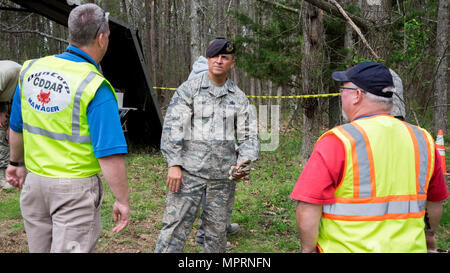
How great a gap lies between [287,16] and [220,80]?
301 inches

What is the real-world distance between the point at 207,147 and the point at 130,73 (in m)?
6.02

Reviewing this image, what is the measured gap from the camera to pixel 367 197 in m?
1.68

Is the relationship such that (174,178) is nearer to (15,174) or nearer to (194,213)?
(194,213)

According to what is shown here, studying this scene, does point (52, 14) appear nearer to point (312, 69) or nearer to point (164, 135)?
point (312, 69)

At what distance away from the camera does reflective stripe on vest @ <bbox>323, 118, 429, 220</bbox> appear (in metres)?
1.68

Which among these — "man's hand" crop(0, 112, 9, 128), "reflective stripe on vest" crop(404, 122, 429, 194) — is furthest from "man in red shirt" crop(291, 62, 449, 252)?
Answer: "man's hand" crop(0, 112, 9, 128)

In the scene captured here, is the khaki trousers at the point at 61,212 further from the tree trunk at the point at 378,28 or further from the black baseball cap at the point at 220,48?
the tree trunk at the point at 378,28

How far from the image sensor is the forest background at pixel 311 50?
14.5 feet

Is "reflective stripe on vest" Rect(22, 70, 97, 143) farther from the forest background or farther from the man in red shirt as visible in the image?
the forest background

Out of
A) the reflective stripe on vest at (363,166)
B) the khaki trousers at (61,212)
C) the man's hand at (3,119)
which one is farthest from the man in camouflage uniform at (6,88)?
the reflective stripe on vest at (363,166)

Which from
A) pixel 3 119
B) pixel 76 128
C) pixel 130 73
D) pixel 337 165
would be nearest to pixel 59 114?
pixel 76 128

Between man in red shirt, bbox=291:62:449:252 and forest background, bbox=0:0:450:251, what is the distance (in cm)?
200

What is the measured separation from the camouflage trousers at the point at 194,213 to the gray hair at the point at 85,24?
1.37 metres

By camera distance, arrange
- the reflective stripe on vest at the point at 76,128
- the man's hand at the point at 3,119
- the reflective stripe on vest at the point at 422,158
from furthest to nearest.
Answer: the man's hand at the point at 3,119 < the reflective stripe on vest at the point at 76,128 < the reflective stripe on vest at the point at 422,158
